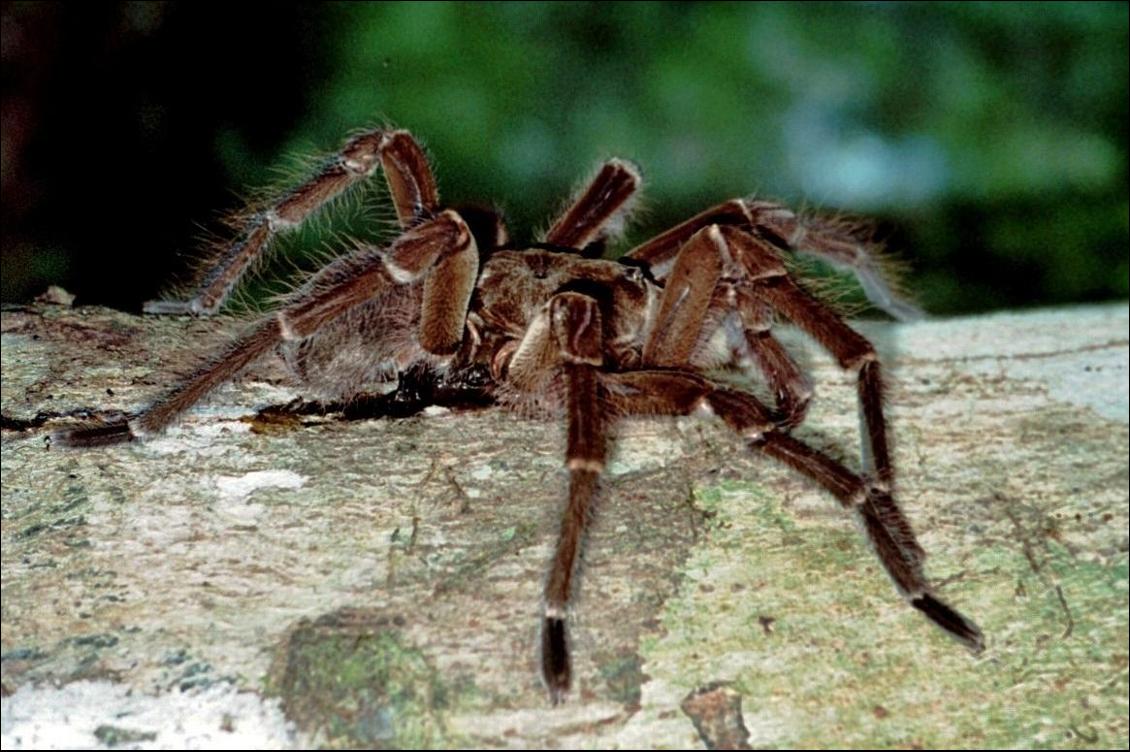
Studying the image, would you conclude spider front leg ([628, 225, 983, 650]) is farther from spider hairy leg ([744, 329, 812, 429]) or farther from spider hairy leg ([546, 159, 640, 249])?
spider hairy leg ([546, 159, 640, 249])

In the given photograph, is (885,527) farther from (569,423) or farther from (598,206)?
(598,206)

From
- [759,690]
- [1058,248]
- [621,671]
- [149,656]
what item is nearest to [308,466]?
[149,656]

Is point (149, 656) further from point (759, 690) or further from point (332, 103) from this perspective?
point (332, 103)

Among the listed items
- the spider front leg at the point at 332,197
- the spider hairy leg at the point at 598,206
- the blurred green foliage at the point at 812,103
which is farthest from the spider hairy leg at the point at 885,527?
the blurred green foliage at the point at 812,103

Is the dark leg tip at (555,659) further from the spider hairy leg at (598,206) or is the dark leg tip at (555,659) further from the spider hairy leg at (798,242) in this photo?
the spider hairy leg at (598,206)

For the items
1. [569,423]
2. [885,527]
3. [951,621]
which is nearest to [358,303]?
[569,423]

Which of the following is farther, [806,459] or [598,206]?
[598,206]

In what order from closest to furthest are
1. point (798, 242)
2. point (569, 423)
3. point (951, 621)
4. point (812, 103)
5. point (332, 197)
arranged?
point (951, 621) → point (569, 423) → point (332, 197) → point (798, 242) → point (812, 103)
